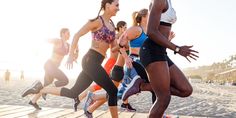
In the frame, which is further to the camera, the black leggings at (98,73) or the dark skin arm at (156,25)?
the black leggings at (98,73)

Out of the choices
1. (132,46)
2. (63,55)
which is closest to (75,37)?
(132,46)

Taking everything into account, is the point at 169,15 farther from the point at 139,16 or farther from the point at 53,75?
the point at 53,75

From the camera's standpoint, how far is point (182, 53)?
13.9 feet

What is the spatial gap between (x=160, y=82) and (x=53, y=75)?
495cm

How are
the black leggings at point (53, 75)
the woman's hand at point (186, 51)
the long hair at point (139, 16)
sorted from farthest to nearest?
the black leggings at point (53, 75) → the long hair at point (139, 16) → the woman's hand at point (186, 51)

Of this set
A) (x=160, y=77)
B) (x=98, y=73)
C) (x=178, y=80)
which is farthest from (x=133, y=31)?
(x=160, y=77)

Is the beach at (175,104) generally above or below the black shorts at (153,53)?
below

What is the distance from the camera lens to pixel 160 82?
438 cm

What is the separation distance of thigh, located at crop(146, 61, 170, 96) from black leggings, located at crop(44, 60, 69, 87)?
15.5ft

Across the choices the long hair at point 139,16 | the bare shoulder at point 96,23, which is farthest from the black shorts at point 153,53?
the long hair at point 139,16

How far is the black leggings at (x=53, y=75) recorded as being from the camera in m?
8.91

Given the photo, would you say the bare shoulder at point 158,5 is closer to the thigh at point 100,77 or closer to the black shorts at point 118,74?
the thigh at point 100,77

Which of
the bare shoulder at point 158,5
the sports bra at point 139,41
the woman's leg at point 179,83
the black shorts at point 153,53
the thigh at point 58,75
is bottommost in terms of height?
the thigh at point 58,75

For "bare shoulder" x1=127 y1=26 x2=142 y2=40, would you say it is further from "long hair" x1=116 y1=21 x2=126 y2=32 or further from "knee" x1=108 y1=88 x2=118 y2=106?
"long hair" x1=116 y1=21 x2=126 y2=32
